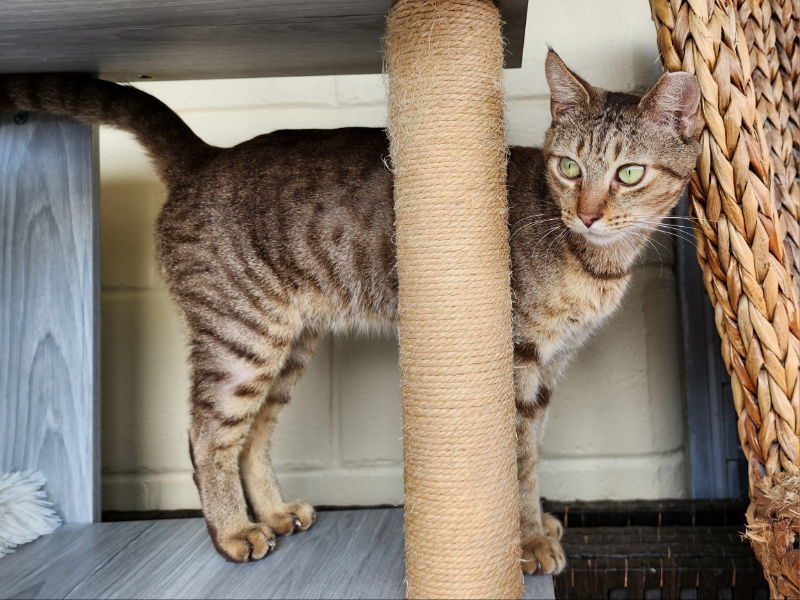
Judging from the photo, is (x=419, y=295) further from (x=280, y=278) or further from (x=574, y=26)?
(x=574, y=26)

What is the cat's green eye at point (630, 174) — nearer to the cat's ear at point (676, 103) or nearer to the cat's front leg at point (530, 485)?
the cat's ear at point (676, 103)

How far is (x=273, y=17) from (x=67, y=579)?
93 centimetres

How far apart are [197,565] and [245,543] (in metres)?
0.08

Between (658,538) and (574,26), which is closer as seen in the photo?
(658,538)

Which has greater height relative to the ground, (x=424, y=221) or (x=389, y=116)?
(x=389, y=116)

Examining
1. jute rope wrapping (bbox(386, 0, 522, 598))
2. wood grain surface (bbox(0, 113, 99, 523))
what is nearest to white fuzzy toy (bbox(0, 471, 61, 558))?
wood grain surface (bbox(0, 113, 99, 523))

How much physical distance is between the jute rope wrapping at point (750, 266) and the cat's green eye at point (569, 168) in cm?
19

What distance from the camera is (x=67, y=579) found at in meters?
1.11

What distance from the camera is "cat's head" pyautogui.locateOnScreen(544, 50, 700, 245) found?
110 cm

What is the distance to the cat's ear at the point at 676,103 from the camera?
103 cm

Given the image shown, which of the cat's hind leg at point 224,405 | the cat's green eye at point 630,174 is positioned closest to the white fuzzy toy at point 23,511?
the cat's hind leg at point 224,405

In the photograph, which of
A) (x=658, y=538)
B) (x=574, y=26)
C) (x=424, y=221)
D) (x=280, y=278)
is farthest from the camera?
(x=574, y=26)

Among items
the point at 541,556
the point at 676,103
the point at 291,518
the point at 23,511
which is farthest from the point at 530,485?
the point at 23,511

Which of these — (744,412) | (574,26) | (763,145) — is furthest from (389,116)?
(574,26)
